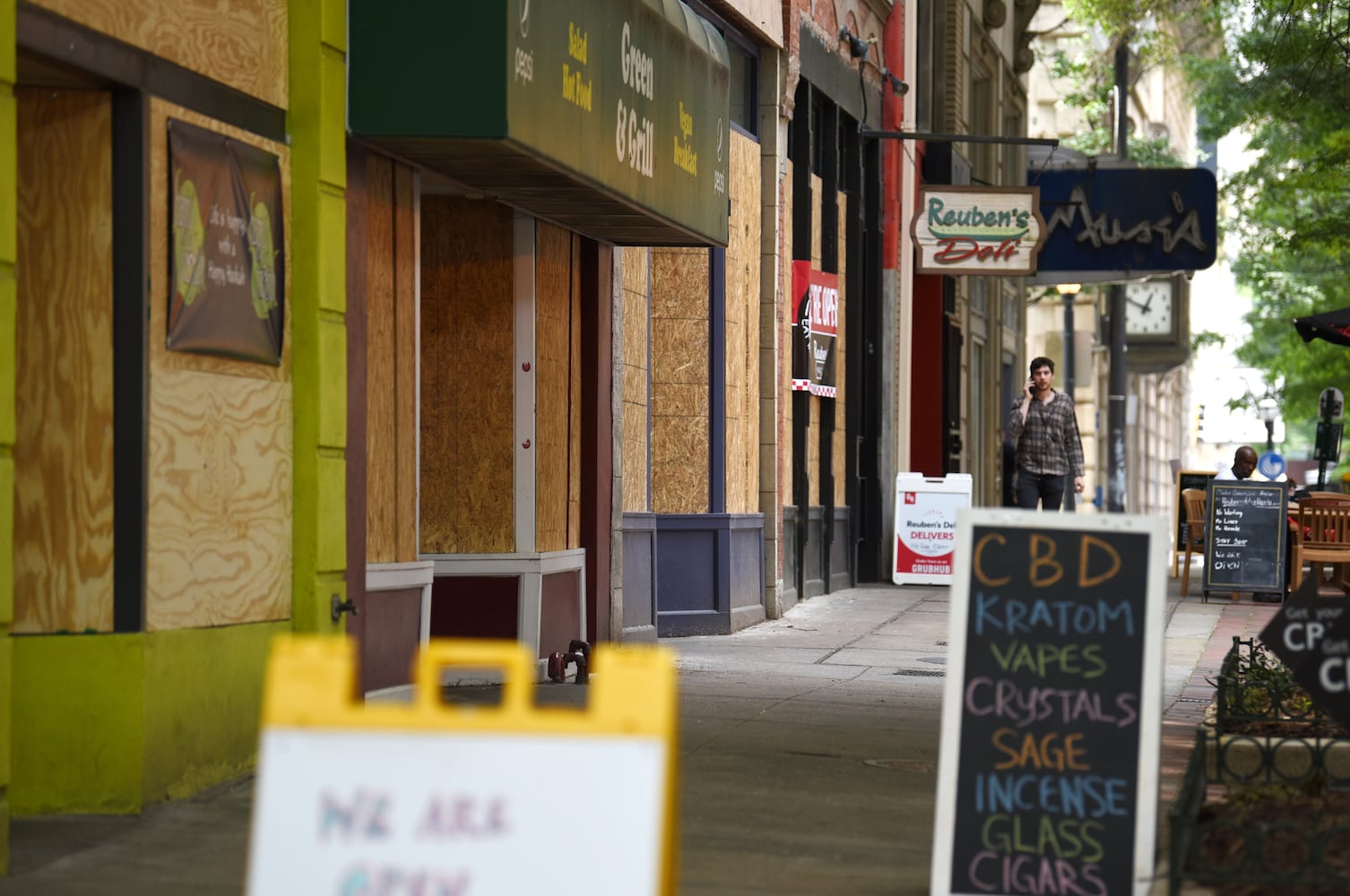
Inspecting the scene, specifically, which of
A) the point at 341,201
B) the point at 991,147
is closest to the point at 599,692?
the point at 341,201

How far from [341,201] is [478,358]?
2.73 m

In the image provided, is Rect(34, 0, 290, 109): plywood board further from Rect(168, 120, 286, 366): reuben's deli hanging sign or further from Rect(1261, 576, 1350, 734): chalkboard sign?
Rect(1261, 576, 1350, 734): chalkboard sign

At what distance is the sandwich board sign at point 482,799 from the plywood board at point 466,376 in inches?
301

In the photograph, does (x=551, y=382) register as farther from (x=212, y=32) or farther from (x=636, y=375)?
(x=212, y=32)

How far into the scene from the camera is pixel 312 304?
8.22 meters

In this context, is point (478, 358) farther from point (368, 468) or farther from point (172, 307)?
point (172, 307)

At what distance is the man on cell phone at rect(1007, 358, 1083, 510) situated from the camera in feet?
57.9

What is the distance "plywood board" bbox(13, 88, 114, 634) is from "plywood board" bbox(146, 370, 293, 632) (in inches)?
8.2

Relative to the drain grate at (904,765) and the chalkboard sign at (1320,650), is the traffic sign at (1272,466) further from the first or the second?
the chalkboard sign at (1320,650)

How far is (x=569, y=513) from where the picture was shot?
39.0 feet

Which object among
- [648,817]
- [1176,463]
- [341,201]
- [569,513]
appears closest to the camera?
[648,817]

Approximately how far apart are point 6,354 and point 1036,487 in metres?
12.8

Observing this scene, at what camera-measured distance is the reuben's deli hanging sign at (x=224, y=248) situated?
7285 mm

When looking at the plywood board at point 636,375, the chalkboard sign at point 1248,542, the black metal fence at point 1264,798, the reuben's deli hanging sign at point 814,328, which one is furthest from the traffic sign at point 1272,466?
the black metal fence at point 1264,798
